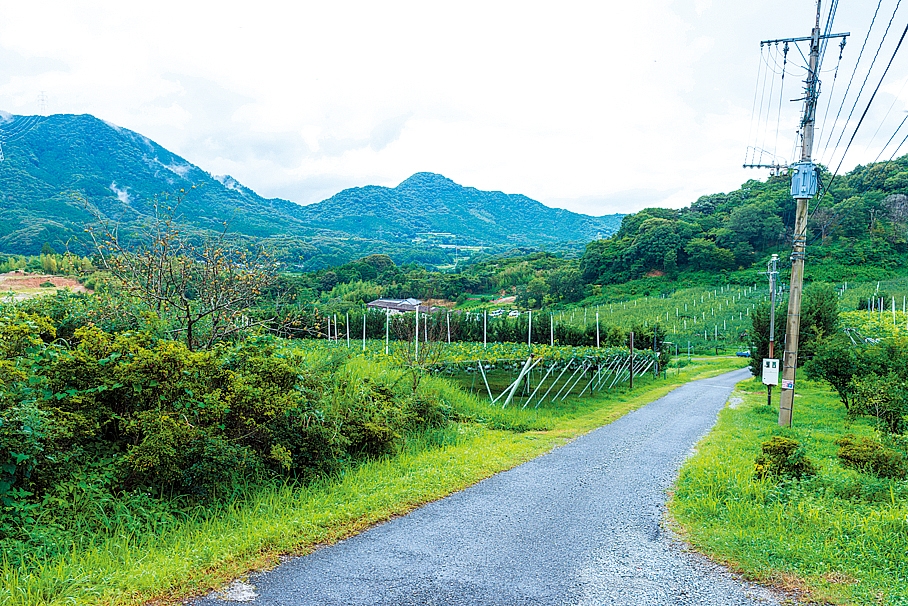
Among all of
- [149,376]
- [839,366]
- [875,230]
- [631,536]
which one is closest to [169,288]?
[149,376]

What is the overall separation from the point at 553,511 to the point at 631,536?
1074 mm

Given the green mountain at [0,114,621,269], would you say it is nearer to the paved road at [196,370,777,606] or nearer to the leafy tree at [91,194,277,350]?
the leafy tree at [91,194,277,350]

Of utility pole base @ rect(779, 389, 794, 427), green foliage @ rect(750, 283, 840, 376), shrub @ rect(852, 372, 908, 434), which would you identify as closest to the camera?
shrub @ rect(852, 372, 908, 434)

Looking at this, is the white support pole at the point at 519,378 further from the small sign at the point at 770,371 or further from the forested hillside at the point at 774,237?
the forested hillside at the point at 774,237

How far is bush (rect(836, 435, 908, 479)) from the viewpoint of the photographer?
699cm

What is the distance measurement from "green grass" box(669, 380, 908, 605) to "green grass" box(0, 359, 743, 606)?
117 inches

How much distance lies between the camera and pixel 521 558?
203 inches

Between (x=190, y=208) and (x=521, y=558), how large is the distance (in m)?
77.3

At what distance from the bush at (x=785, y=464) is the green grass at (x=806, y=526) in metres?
0.16

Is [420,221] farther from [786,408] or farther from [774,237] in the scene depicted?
[786,408]

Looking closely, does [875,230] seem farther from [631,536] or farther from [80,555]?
[80,555]

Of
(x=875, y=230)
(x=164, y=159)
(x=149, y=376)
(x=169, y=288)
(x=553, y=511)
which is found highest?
(x=164, y=159)

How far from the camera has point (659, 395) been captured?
23547mm

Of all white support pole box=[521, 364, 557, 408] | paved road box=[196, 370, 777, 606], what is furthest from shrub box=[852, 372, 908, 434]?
white support pole box=[521, 364, 557, 408]
